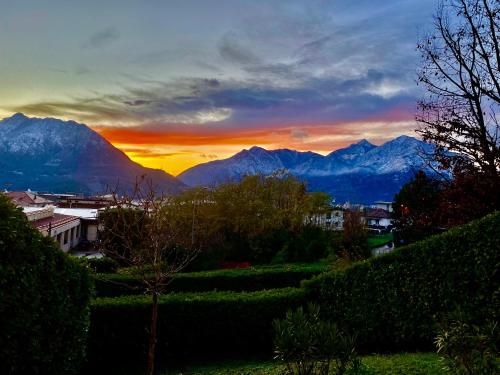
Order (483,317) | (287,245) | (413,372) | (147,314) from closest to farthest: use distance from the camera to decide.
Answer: (413,372) < (483,317) < (147,314) < (287,245)

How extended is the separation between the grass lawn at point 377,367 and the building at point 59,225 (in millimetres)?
27714

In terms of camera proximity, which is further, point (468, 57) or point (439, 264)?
point (468, 57)

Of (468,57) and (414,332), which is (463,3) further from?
(414,332)

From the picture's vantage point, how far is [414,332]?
956 cm

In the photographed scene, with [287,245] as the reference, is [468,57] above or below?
above

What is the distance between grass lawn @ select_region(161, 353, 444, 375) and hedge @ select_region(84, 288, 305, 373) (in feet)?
3.58

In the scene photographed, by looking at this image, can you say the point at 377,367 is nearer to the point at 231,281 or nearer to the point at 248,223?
the point at 231,281

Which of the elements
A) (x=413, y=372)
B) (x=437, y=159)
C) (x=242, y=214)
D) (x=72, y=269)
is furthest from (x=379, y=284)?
(x=242, y=214)

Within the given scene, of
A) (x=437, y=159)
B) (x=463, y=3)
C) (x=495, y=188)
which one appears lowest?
(x=495, y=188)

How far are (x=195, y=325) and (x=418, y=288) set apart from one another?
5.51 metres

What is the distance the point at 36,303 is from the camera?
6.53m

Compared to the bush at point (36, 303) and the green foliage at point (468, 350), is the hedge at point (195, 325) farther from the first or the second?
the green foliage at point (468, 350)

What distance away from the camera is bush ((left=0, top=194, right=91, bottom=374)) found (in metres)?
6.18

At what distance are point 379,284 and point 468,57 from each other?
6960 millimetres
